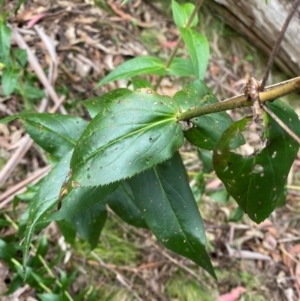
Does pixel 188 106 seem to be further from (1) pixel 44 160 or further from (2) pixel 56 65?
(2) pixel 56 65

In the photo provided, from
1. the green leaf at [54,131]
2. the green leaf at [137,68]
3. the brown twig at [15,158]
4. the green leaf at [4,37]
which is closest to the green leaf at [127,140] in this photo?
the green leaf at [54,131]

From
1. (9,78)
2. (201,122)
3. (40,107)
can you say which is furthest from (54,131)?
(40,107)

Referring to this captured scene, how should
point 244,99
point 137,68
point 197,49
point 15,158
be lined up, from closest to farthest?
point 244,99 < point 197,49 < point 137,68 < point 15,158

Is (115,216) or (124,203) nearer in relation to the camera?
(124,203)

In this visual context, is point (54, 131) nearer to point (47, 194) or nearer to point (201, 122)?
point (47, 194)

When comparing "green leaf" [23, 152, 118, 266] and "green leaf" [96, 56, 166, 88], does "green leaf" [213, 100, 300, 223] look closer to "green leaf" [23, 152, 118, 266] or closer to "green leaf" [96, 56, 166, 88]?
"green leaf" [23, 152, 118, 266]

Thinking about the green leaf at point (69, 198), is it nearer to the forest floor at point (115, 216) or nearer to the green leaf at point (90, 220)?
the green leaf at point (90, 220)

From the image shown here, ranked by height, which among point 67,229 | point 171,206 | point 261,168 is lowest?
point 67,229
